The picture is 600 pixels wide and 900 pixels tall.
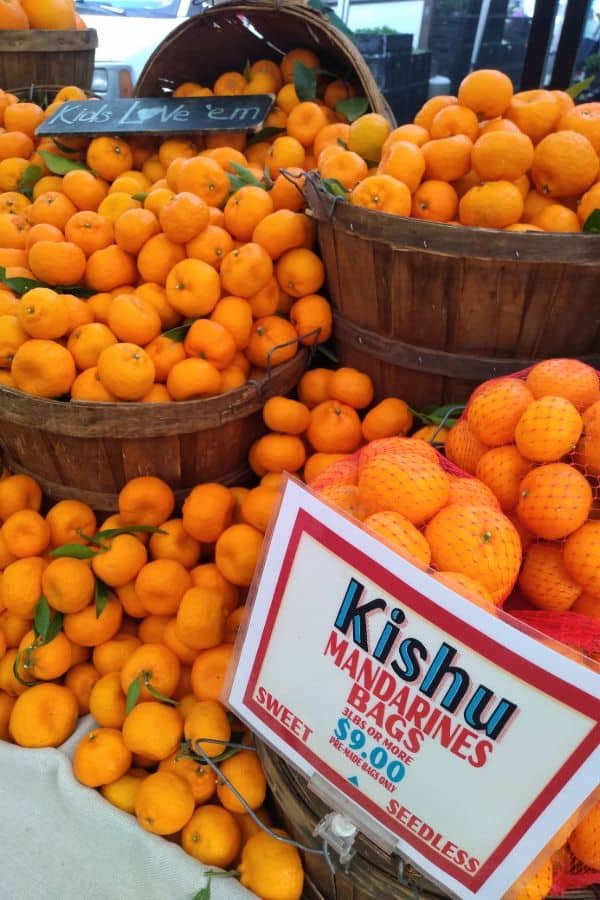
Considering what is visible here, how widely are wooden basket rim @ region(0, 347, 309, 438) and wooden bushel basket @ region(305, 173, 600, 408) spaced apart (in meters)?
0.36

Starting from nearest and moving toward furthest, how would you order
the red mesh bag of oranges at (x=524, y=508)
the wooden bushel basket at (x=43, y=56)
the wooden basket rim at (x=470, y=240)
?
the red mesh bag of oranges at (x=524, y=508), the wooden basket rim at (x=470, y=240), the wooden bushel basket at (x=43, y=56)

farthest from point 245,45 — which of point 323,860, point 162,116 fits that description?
point 323,860

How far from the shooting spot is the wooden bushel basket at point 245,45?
6.50 ft

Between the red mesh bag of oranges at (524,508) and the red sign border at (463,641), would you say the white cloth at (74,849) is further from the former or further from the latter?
the red mesh bag of oranges at (524,508)

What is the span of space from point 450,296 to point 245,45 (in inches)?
62.7

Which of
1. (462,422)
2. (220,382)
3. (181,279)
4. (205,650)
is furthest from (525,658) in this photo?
(181,279)

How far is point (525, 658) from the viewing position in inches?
24.7

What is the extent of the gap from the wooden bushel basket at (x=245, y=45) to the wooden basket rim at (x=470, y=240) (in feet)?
2.93

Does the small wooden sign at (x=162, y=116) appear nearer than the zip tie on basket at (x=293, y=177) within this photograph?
No

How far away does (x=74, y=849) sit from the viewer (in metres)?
1.13

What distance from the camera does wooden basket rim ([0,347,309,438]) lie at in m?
1.40

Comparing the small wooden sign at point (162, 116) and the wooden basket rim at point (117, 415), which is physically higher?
the small wooden sign at point (162, 116)

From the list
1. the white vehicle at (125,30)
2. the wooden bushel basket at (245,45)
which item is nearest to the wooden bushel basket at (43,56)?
the wooden bushel basket at (245,45)

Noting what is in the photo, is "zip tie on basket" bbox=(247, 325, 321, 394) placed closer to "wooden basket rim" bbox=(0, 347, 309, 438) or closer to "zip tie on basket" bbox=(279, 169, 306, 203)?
"wooden basket rim" bbox=(0, 347, 309, 438)
